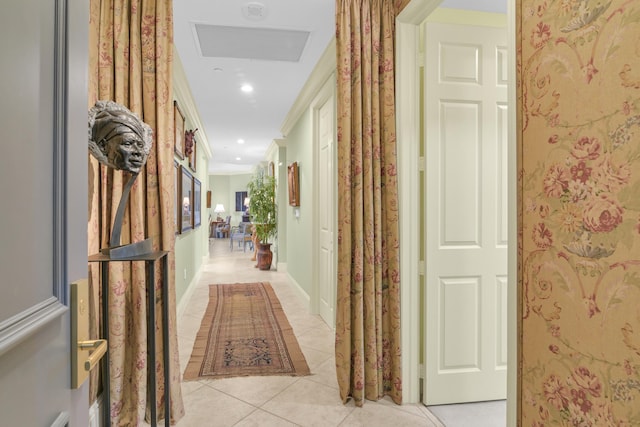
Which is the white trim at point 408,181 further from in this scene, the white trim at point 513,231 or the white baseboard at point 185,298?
the white baseboard at point 185,298

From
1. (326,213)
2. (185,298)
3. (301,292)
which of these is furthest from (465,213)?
(185,298)

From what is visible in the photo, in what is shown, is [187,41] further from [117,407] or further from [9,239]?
[9,239]

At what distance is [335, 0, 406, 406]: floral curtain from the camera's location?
2.29m

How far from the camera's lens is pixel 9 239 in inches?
18.2

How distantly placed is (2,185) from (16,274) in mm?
113

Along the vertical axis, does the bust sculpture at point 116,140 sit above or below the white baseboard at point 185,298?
above

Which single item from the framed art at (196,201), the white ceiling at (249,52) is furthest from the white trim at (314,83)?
the framed art at (196,201)

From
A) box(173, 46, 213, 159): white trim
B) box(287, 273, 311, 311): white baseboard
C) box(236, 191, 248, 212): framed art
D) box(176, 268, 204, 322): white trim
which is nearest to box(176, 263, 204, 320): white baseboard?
box(176, 268, 204, 322): white trim

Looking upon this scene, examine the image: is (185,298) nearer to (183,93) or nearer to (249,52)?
(183,93)

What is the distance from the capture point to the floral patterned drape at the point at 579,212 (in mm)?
938

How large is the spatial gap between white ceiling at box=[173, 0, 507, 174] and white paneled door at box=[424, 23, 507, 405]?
43 centimetres

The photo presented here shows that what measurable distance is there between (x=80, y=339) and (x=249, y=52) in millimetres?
3104

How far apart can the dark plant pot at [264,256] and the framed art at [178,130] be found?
349 cm

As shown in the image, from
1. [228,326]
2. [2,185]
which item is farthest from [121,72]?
[228,326]
